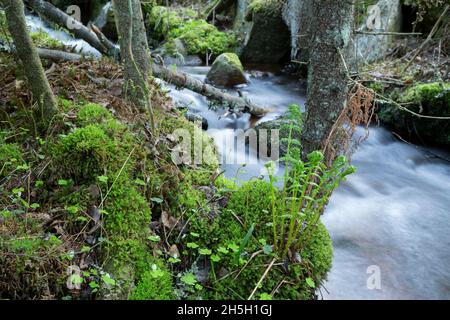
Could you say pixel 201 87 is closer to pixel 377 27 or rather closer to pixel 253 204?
pixel 253 204

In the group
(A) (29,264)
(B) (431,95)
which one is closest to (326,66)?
(A) (29,264)

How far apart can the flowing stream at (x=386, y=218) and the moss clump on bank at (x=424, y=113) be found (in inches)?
12.0

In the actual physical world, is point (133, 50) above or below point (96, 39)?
below

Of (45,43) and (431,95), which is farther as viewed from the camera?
(431,95)

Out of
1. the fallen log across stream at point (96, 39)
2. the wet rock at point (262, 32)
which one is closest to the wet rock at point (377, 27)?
the wet rock at point (262, 32)

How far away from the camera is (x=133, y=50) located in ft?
12.7

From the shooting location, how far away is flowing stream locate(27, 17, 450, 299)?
393cm

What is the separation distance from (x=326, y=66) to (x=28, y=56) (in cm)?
259

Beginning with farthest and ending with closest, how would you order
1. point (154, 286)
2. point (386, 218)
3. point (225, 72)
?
point (225, 72), point (386, 218), point (154, 286)

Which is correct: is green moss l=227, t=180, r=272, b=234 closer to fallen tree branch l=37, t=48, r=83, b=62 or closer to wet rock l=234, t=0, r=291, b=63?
fallen tree branch l=37, t=48, r=83, b=62

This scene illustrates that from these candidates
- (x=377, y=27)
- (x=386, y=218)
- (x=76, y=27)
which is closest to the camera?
(x=386, y=218)

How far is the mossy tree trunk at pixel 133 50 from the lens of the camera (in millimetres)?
3521

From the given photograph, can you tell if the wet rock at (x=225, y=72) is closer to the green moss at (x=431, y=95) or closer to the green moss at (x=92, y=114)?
the green moss at (x=431, y=95)

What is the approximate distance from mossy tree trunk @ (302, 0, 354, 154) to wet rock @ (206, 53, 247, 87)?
5900 mm
